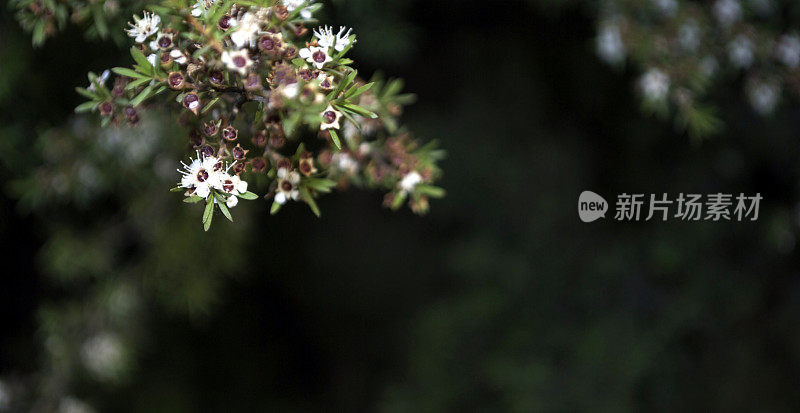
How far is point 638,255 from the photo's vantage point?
7.21ft

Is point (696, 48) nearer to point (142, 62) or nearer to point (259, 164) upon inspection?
point (259, 164)

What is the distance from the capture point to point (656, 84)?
1.35 meters

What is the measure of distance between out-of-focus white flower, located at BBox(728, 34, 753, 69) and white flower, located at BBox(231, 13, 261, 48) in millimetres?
1220

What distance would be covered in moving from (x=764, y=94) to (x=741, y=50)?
0.46ft

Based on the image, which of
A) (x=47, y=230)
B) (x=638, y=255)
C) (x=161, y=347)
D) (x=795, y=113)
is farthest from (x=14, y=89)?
(x=795, y=113)

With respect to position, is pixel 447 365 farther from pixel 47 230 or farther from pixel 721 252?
pixel 47 230

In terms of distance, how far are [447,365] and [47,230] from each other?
139 cm

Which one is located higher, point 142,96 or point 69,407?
point 142,96

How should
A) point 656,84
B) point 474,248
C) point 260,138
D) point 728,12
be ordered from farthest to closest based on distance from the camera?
point 474,248, point 728,12, point 656,84, point 260,138

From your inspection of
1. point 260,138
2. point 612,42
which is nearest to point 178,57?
point 260,138

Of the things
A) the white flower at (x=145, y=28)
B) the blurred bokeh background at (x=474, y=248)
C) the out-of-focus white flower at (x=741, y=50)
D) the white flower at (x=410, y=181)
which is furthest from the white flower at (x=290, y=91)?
the out-of-focus white flower at (x=741, y=50)

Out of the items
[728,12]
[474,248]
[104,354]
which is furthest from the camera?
[474,248]

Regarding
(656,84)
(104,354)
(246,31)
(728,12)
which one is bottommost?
(104,354)

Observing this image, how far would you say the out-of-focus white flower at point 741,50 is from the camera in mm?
1438
